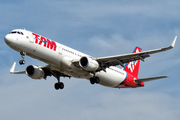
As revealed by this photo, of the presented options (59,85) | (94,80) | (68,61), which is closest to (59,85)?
(59,85)

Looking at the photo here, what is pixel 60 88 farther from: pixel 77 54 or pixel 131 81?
pixel 131 81

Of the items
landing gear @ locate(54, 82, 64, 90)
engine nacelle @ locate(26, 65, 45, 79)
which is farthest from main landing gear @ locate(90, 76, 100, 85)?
engine nacelle @ locate(26, 65, 45, 79)

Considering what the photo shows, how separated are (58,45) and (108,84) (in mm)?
9811

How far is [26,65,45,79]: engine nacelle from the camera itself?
43469mm

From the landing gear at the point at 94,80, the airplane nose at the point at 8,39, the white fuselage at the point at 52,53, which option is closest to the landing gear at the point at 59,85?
the white fuselage at the point at 52,53

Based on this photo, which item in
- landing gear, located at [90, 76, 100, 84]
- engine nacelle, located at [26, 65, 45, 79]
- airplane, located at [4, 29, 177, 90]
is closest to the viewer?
airplane, located at [4, 29, 177, 90]

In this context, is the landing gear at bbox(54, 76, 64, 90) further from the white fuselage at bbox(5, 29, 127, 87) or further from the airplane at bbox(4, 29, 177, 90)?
the white fuselage at bbox(5, 29, 127, 87)

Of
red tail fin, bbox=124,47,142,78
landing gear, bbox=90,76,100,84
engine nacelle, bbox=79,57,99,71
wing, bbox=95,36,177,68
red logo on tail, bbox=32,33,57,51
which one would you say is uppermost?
red tail fin, bbox=124,47,142,78

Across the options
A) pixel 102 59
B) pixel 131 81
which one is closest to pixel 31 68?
pixel 102 59

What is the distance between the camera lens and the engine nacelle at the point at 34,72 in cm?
4347

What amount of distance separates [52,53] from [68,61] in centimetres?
224

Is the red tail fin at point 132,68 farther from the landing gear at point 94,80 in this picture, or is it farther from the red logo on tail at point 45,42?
the red logo on tail at point 45,42

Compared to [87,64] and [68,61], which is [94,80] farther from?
[68,61]

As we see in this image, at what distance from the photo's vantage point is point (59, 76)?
46.0m
